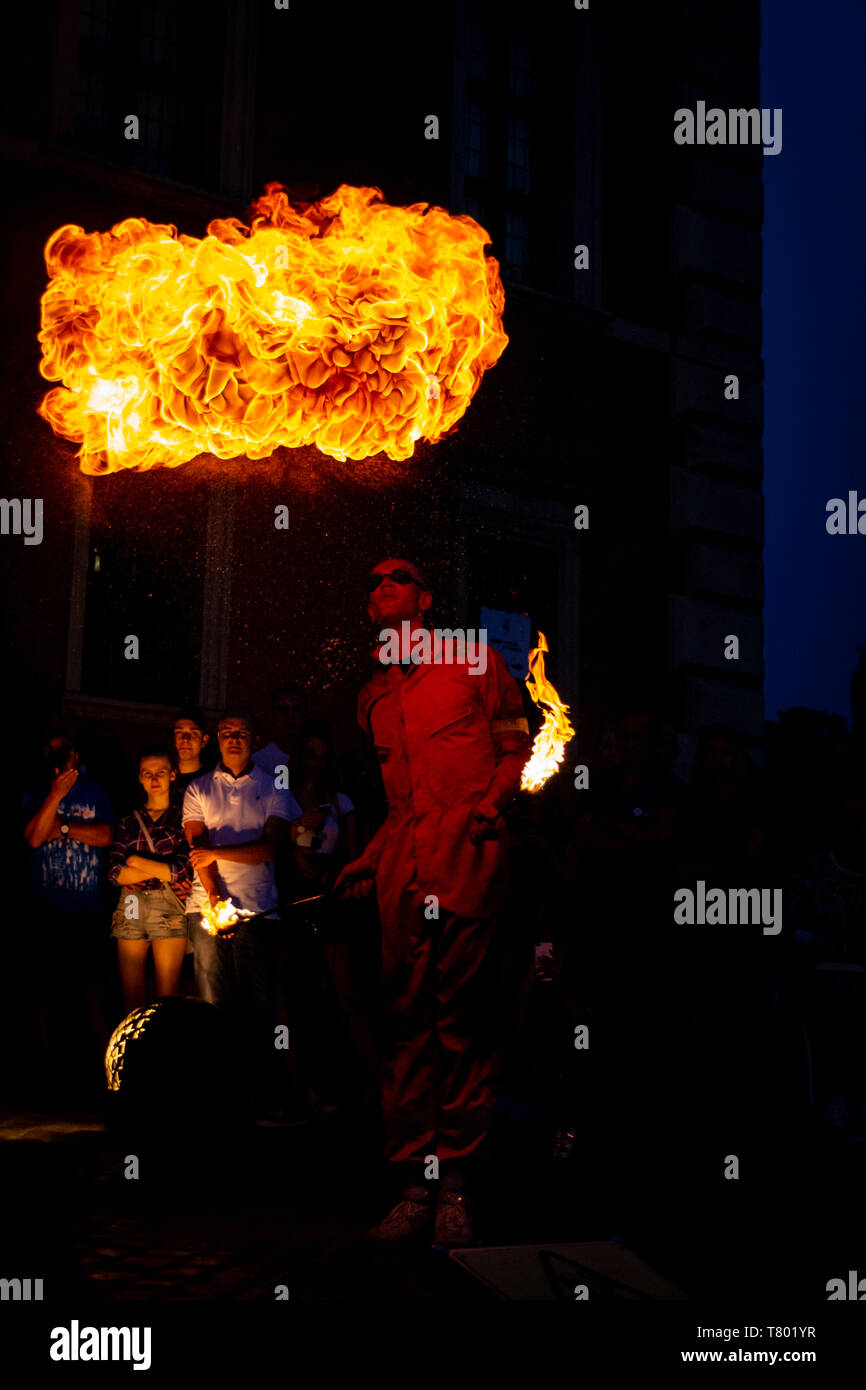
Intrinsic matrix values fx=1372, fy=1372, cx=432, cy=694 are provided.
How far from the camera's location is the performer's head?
5.38 m

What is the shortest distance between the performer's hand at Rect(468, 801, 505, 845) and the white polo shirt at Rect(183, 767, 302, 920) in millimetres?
2956

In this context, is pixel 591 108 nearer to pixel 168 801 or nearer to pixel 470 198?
pixel 470 198

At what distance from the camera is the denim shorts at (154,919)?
7.96 m

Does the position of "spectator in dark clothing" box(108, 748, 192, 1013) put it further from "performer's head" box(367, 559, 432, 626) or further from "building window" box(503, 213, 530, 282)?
"building window" box(503, 213, 530, 282)

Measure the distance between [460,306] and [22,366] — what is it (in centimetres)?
385

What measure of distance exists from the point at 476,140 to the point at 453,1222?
11.8 m

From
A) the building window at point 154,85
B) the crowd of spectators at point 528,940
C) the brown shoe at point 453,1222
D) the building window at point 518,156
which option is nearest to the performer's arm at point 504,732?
the brown shoe at point 453,1222

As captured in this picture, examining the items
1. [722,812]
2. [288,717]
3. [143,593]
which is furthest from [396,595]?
[143,593]

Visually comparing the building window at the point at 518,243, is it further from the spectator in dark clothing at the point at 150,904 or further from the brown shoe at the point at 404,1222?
the brown shoe at the point at 404,1222

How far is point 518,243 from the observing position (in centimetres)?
1408

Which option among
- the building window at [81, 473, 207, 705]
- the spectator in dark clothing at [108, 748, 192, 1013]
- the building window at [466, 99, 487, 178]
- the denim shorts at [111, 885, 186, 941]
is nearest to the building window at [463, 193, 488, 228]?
the building window at [466, 99, 487, 178]

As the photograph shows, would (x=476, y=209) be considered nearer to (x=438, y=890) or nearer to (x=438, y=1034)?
(x=438, y=890)

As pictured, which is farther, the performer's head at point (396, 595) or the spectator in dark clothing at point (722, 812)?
the spectator in dark clothing at point (722, 812)

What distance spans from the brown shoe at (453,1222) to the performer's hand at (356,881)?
1218 mm
